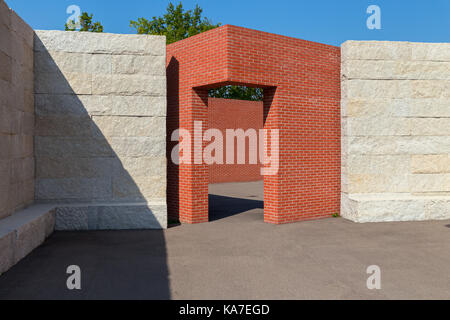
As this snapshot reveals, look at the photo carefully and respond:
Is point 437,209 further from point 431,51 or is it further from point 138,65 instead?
point 138,65

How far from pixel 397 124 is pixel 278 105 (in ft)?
10.8

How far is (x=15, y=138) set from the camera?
7.50m

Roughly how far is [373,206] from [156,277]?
20.2 ft

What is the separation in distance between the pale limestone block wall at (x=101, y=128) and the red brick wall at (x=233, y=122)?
13.9 meters

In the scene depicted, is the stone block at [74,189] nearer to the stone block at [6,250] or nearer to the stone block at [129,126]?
the stone block at [129,126]

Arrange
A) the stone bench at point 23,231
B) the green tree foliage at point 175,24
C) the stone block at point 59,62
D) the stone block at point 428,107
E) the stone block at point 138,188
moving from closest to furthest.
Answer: the stone bench at point 23,231, the stone block at point 59,62, the stone block at point 138,188, the stone block at point 428,107, the green tree foliage at point 175,24

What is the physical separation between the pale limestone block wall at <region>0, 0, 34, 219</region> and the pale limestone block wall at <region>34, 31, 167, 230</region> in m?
0.38

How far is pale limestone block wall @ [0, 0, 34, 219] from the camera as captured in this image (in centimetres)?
688

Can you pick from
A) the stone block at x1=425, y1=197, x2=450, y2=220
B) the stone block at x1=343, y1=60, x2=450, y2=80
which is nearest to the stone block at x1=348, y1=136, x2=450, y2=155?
the stone block at x1=425, y1=197, x2=450, y2=220

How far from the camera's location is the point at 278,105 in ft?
31.0

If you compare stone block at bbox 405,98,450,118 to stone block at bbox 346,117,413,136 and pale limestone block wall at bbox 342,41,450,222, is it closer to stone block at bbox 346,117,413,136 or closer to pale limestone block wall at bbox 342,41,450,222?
pale limestone block wall at bbox 342,41,450,222

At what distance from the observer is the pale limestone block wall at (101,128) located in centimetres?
871

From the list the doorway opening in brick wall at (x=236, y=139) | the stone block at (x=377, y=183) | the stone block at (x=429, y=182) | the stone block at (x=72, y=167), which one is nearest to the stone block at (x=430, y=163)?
the stone block at (x=429, y=182)
